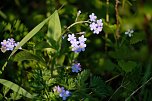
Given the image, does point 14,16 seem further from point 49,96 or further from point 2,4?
point 49,96

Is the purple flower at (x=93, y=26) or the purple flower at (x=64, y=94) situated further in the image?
the purple flower at (x=93, y=26)

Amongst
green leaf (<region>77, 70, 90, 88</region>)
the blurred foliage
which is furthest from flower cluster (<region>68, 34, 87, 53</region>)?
green leaf (<region>77, 70, 90, 88</region>)

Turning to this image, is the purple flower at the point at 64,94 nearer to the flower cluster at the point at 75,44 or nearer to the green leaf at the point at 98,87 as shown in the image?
the green leaf at the point at 98,87

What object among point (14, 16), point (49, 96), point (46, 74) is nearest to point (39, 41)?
point (46, 74)

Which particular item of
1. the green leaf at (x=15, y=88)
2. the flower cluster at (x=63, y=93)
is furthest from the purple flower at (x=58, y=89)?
the green leaf at (x=15, y=88)

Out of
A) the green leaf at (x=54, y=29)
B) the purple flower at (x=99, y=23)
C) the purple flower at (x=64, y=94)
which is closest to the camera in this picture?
the purple flower at (x=64, y=94)

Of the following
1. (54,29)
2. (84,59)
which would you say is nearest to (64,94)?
(54,29)

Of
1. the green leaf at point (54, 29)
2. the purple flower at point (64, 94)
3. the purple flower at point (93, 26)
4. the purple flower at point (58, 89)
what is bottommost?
the purple flower at point (64, 94)

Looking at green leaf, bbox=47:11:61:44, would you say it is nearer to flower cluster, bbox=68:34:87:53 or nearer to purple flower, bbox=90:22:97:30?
flower cluster, bbox=68:34:87:53
